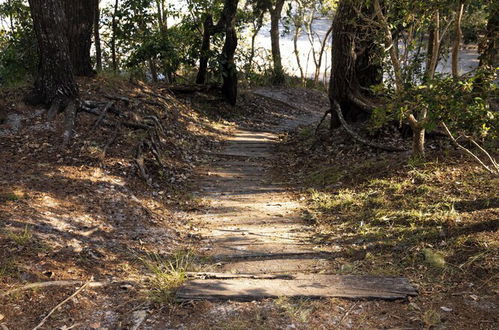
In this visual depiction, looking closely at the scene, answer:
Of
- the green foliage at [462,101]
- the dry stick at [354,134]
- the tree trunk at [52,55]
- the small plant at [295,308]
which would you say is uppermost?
the tree trunk at [52,55]

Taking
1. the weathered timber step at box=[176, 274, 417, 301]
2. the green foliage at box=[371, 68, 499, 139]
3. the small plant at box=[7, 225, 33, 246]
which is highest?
the green foliage at box=[371, 68, 499, 139]

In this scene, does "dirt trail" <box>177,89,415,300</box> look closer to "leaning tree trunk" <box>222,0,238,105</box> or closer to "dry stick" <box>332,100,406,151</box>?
"dry stick" <box>332,100,406,151</box>

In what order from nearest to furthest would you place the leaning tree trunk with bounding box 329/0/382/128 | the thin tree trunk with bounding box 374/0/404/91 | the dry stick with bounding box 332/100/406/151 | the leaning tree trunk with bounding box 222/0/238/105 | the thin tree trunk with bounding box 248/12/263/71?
the thin tree trunk with bounding box 374/0/404/91, the dry stick with bounding box 332/100/406/151, the leaning tree trunk with bounding box 329/0/382/128, the leaning tree trunk with bounding box 222/0/238/105, the thin tree trunk with bounding box 248/12/263/71

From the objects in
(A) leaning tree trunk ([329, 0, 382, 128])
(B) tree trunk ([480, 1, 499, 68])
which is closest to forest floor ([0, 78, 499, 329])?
(A) leaning tree trunk ([329, 0, 382, 128])

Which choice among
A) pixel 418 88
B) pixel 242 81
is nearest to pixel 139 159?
pixel 418 88

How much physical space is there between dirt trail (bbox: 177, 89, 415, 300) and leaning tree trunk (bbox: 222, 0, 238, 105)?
4.41 metres

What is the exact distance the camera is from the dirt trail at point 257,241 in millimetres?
4141

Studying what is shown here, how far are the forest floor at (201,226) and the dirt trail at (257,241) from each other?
0.07 m

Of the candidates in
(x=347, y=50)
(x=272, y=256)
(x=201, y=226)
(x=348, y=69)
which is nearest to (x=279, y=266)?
(x=272, y=256)

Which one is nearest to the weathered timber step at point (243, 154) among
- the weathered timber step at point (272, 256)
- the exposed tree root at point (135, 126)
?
the exposed tree root at point (135, 126)

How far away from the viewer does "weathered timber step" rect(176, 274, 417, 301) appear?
405cm

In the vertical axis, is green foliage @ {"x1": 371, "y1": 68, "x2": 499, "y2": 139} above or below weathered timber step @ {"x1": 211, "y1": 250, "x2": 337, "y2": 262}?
above

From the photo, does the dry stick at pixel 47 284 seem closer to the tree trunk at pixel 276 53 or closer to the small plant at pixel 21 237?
the small plant at pixel 21 237

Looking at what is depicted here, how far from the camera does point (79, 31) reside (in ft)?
32.6
